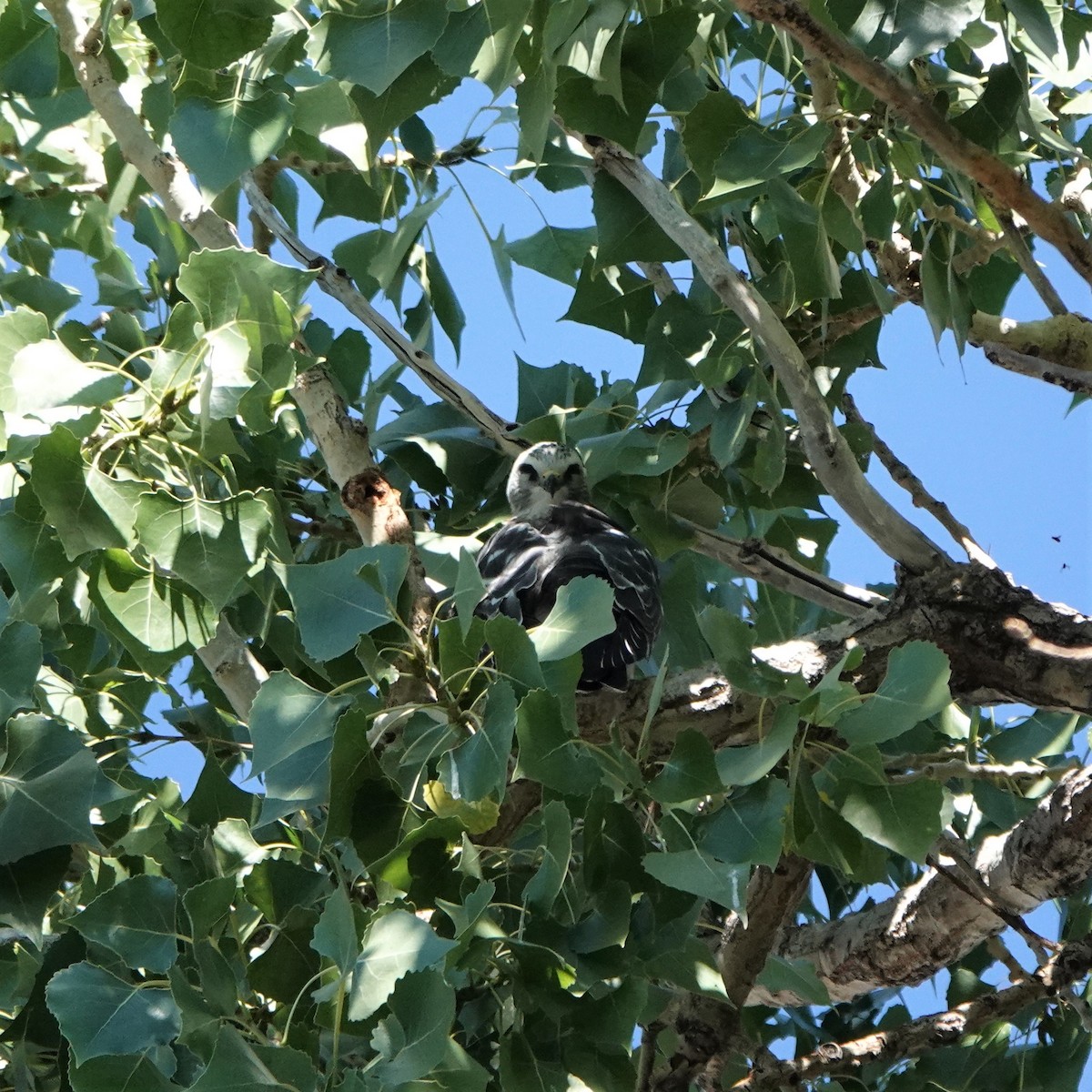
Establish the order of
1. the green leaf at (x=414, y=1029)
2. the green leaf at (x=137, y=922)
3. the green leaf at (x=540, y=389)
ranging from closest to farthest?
the green leaf at (x=414, y=1029)
the green leaf at (x=137, y=922)
the green leaf at (x=540, y=389)

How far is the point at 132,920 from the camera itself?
1240 millimetres

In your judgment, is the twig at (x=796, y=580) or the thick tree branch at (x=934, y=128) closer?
the thick tree branch at (x=934, y=128)

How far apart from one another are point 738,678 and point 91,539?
609mm

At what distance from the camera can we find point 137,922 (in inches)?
48.9

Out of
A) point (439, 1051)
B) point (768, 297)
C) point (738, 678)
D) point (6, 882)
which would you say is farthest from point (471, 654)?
point (768, 297)

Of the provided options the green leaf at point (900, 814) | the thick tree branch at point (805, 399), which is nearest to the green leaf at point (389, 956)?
the green leaf at point (900, 814)

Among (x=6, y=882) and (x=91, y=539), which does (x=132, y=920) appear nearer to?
(x=6, y=882)

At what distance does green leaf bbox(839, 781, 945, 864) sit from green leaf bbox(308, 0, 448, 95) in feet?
2.40

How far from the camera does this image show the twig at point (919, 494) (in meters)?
1.72

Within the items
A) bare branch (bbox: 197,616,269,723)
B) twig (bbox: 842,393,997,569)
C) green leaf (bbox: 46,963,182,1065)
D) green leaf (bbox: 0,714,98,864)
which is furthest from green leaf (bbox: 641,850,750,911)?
bare branch (bbox: 197,616,269,723)

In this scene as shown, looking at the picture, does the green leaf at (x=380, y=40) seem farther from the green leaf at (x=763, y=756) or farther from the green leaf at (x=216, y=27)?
the green leaf at (x=763, y=756)

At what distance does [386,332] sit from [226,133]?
546 mm

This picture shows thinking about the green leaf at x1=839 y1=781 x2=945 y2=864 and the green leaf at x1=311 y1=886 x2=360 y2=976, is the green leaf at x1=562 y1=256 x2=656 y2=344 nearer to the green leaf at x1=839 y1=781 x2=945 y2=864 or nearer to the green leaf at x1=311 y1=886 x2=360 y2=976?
the green leaf at x1=839 y1=781 x2=945 y2=864

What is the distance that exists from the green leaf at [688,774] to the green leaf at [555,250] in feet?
3.56
